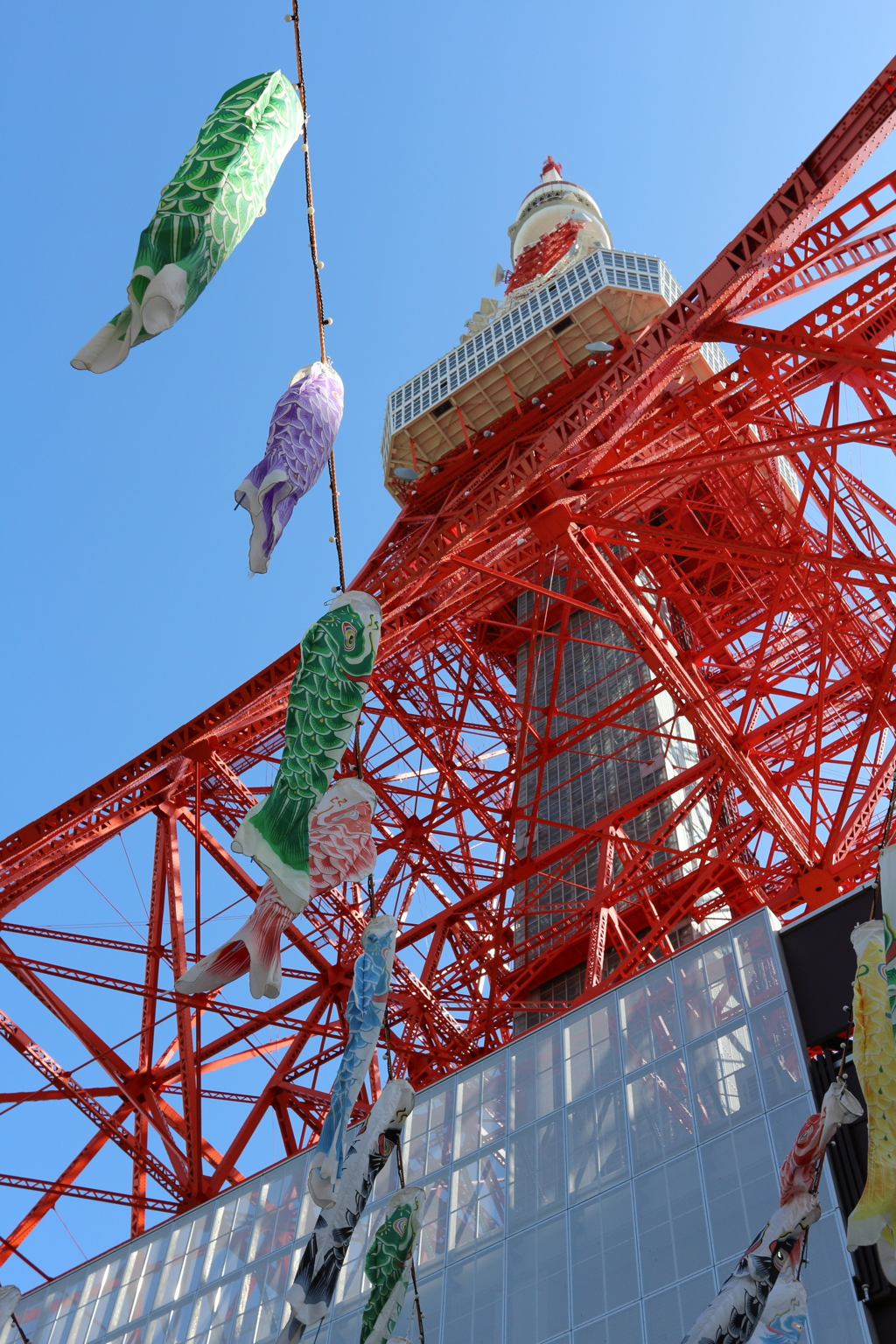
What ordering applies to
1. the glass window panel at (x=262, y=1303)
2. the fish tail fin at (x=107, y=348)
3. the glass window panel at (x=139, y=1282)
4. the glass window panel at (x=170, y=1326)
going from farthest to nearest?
the glass window panel at (x=139, y=1282) → the glass window panel at (x=170, y=1326) → the glass window panel at (x=262, y=1303) → the fish tail fin at (x=107, y=348)


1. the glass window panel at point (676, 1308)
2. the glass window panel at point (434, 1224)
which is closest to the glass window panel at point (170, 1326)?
the glass window panel at point (434, 1224)

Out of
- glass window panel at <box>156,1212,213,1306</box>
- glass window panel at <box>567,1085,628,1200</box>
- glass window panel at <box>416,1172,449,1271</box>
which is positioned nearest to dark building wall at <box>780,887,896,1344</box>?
glass window panel at <box>567,1085,628,1200</box>

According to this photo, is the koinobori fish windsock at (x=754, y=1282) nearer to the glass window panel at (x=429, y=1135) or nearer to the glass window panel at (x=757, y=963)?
the glass window panel at (x=757, y=963)

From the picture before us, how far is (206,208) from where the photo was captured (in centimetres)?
1227

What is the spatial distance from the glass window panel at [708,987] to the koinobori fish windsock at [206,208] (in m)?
8.14

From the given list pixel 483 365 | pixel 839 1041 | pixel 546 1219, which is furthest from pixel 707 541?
pixel 483 365

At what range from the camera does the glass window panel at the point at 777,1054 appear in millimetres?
14125

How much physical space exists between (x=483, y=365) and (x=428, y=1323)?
20552mm

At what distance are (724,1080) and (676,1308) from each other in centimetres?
219

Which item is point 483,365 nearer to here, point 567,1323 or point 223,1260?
point 223,1260

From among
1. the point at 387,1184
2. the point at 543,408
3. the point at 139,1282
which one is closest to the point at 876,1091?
the point at 387,1184

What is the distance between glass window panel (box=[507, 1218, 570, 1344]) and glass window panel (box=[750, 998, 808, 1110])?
234 centimetres

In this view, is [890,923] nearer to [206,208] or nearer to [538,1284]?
[538,1284]

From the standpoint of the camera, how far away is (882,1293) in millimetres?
11945
